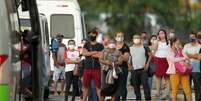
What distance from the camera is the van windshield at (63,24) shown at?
23.6 metres

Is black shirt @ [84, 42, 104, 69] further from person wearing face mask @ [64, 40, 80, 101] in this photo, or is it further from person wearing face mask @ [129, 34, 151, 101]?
person wearing face mask @ [129, 34, 151, 101]

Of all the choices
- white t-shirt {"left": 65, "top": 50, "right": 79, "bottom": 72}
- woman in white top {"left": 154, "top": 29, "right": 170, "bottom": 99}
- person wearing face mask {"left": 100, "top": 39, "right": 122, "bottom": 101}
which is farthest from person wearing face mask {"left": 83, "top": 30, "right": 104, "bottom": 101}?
woman in white top {"left": 154, "top": 29, "right": 170, "bottom": 99}

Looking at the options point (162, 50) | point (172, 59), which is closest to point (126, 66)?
point (172, 59)

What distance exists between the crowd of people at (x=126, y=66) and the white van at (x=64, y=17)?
3614mm

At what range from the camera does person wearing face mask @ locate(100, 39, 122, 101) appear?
15617 mm

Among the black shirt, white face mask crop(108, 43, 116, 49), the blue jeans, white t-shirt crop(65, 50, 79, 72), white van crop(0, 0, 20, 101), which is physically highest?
white van crop(0, 0, 20, 101)

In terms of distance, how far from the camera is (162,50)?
61.7 feet

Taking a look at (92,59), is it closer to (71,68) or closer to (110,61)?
(110,61)

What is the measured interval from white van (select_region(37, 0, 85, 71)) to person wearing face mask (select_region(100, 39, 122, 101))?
7.54 meters

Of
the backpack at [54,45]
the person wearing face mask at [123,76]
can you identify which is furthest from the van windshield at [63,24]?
the person wearing face mask at [123,76]

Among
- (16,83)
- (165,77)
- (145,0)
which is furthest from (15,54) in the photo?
(145,0)

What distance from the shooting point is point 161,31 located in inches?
716

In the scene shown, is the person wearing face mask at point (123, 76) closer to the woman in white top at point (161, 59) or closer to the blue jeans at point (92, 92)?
the blue jeans at point (92, 92)

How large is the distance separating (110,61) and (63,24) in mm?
8465
